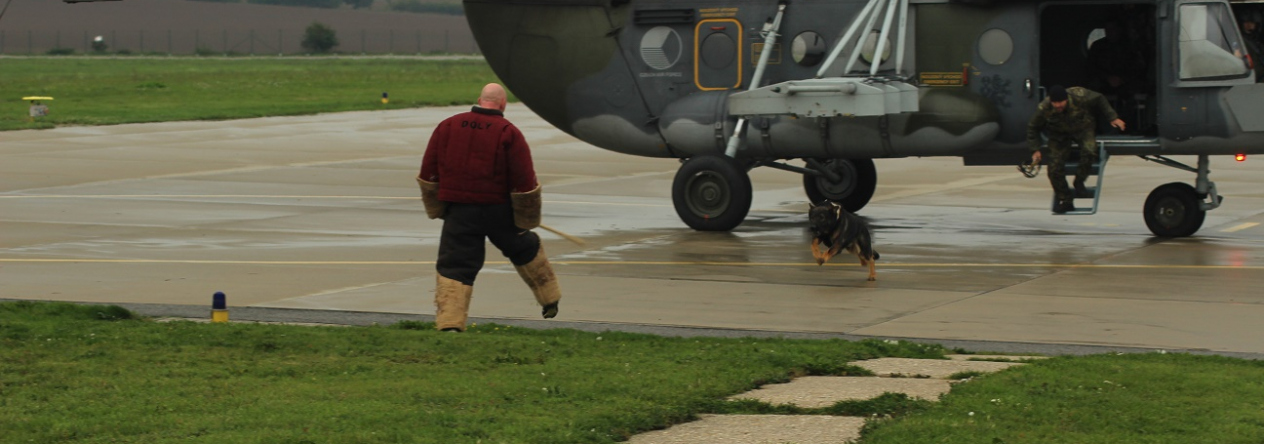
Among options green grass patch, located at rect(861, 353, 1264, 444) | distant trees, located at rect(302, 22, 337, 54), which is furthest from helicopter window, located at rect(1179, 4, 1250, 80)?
distant trees, located at rect(302, 22, 337, 54)

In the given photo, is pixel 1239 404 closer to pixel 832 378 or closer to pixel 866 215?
A: pixel 832 378

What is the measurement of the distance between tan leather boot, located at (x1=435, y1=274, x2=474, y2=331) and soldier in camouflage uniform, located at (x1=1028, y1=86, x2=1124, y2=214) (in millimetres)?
7748

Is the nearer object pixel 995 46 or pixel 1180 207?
pixel 995 46

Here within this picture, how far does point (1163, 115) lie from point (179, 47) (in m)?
105

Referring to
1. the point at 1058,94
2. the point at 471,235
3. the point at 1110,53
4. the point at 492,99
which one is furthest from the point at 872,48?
the point at 471,235

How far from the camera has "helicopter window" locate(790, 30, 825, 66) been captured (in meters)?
17.6

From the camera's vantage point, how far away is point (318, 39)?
11588 cm

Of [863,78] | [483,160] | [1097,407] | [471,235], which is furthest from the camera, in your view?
[863,78]

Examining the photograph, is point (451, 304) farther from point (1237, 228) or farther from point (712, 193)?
point (1237, 228)

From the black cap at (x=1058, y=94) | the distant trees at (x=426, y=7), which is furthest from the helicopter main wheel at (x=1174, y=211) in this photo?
the distant trees at (x=426, y=7)

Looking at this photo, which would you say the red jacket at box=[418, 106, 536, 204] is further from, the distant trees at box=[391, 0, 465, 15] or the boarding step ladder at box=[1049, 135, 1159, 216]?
the distant trees at box=[391, 0, 465, 15]

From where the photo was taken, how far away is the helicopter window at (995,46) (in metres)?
16.9

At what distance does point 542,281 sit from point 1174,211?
8770 millimetres

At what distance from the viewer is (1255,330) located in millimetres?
11469
